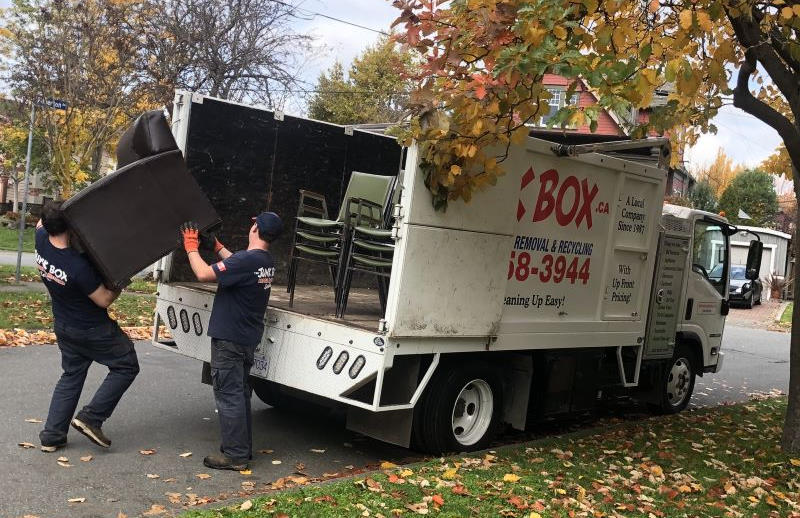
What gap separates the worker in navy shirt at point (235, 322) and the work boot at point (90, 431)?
0.78m

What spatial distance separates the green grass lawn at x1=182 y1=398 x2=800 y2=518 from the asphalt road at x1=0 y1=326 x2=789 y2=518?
67 centimetres

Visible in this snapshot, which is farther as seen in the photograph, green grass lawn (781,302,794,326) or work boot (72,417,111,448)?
green grass lawn (781,302,794,326)

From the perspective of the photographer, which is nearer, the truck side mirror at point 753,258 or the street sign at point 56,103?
the truck side mirror at point 753,258

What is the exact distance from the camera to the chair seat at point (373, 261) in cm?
596

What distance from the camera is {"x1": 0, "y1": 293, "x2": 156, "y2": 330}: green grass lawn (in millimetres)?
10914

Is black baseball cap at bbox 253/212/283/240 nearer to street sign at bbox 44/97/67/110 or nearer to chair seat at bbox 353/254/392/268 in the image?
chair seat at bbox 353/254/392/268

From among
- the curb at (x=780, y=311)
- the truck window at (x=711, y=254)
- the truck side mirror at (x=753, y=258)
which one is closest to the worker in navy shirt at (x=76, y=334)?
the truck window at (x=711, y=254)

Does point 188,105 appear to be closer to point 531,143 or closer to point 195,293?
point 195,293

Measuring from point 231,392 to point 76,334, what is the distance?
114 centimetres

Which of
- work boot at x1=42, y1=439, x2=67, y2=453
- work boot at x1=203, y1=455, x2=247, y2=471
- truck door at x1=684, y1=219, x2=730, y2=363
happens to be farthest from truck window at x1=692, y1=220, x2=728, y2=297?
work boot at x1=42, y1=439, x2=67, y2=453

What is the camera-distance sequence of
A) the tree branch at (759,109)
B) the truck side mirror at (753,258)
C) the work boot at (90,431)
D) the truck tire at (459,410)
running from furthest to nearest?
the truck side mirror at (753,258) → the tree branch at (759,109) → the truck tire at (459,410) → the work boot at (90,431)

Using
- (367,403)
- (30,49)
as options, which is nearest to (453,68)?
(367,403)

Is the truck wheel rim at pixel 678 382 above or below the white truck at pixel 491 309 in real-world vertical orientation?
below

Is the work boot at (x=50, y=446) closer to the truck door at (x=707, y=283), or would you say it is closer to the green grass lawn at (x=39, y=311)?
the green grass lawn at (x=39, y=311)
